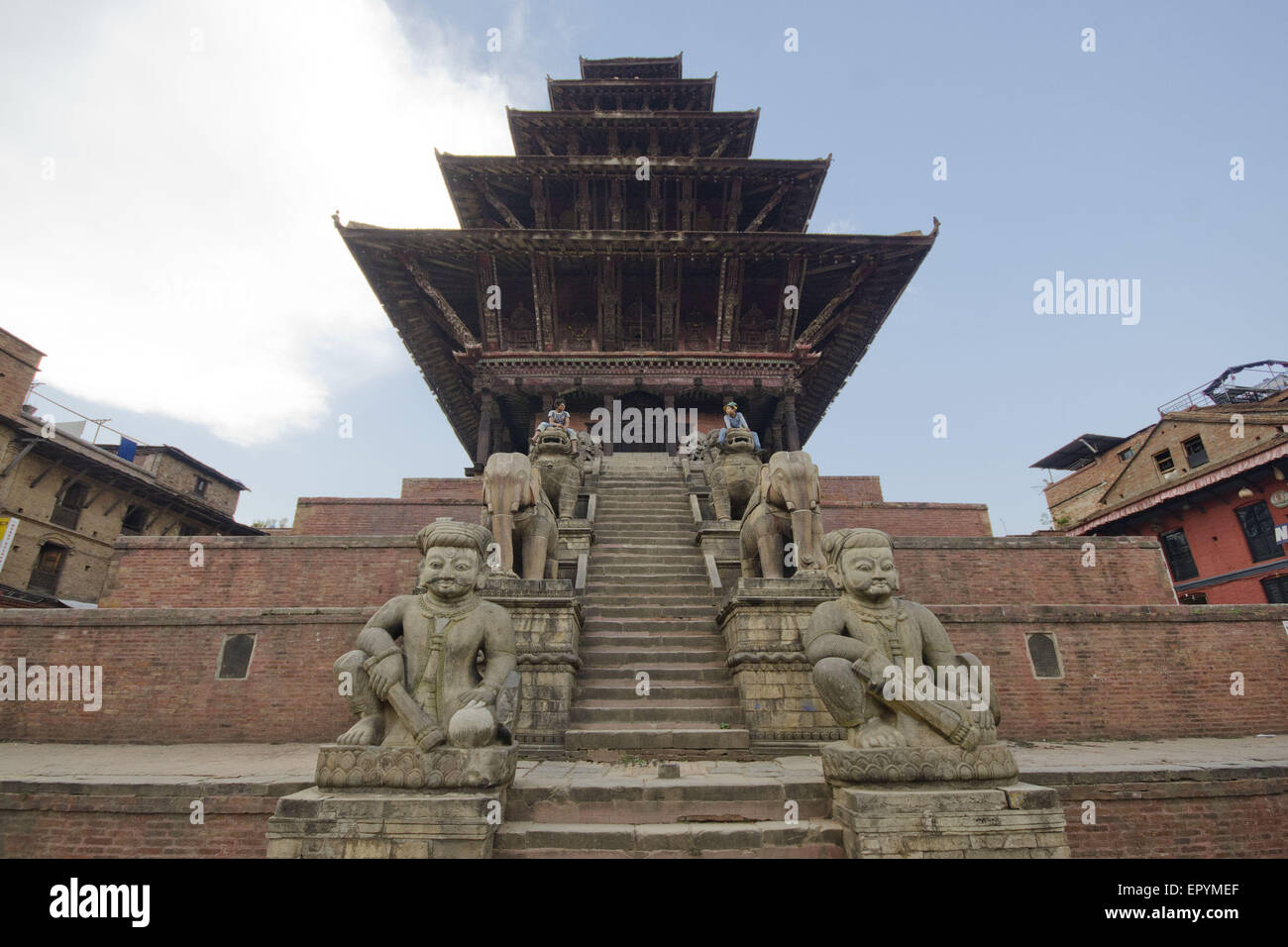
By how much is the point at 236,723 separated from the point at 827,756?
678 cm

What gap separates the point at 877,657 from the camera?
12.1ft

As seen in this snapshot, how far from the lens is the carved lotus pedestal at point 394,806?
3.16 meters

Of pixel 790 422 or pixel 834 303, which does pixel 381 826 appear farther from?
pixel 834 303

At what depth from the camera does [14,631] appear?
24.2 ft

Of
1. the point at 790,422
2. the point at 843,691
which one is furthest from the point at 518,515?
the point at 790,422

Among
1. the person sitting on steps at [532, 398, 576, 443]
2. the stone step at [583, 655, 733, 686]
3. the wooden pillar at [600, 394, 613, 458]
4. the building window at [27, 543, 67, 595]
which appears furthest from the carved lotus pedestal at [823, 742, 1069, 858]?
the building window at [27, 543, 67, 595]

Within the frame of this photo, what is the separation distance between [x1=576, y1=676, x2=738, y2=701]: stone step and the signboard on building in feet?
72.7

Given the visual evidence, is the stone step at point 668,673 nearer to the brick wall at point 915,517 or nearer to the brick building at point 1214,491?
the brick wall at point 915,517

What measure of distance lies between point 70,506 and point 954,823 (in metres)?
28.2

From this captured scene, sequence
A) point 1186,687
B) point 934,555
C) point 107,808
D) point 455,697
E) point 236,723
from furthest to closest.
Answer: point 934,555 < point 1186,687 < point 236,723 < point 107,808 < point 455,697

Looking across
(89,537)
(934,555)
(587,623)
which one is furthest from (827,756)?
(89,537)

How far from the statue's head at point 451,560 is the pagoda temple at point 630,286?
12.5m

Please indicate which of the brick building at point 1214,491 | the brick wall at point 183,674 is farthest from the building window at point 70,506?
the brick building at point 1214,491
